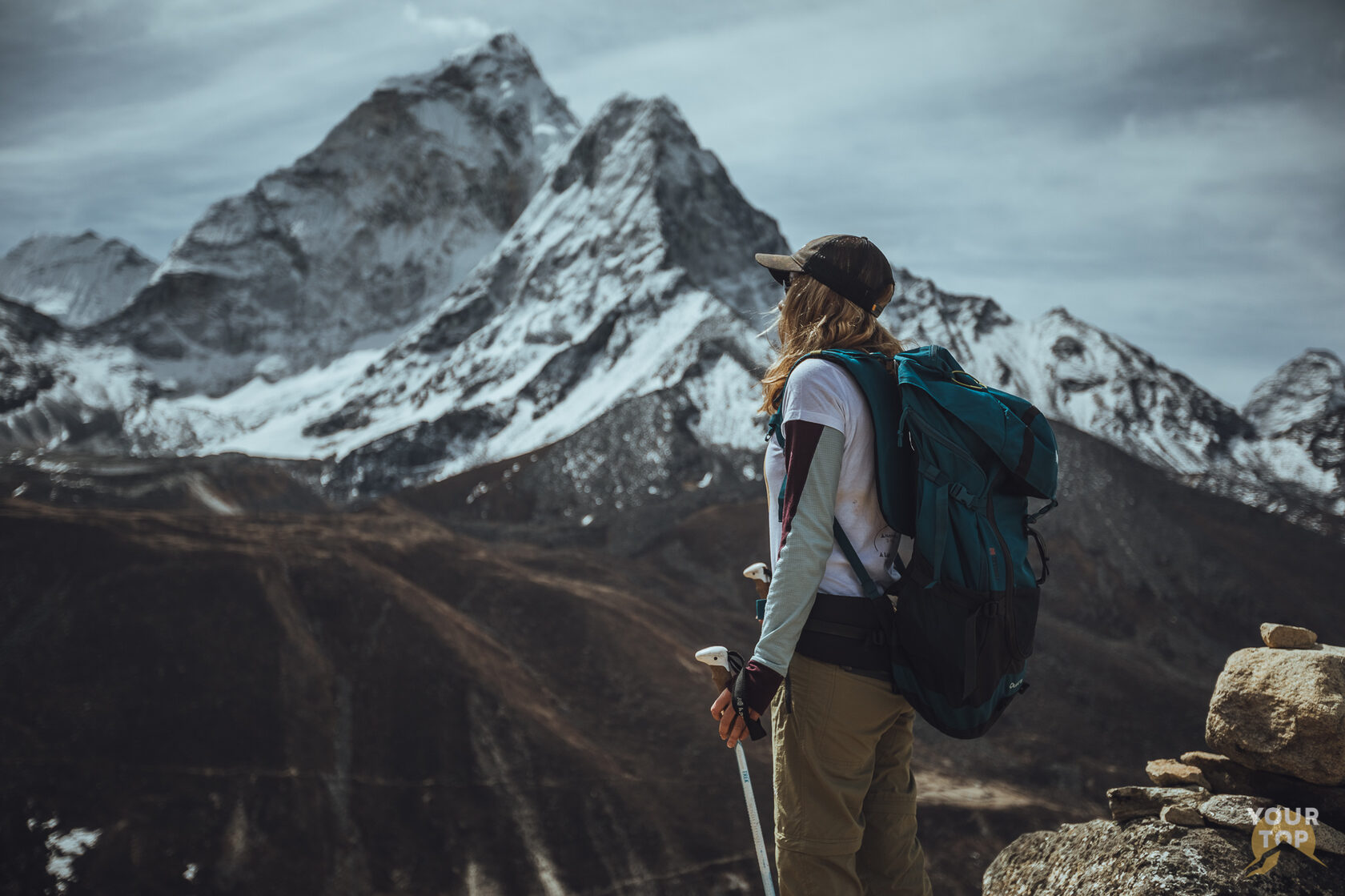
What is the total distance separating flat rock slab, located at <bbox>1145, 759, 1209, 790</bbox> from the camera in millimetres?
3398

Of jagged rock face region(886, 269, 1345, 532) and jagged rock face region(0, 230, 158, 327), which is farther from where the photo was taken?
jagged rock face region(0, 230, 158, 327)

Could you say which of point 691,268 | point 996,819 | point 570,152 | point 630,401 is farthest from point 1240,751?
point 570,152

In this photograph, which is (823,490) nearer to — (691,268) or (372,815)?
(372,815)

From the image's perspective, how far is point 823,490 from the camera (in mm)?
1932

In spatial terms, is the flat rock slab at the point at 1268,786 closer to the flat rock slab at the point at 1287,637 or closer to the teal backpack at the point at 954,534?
the flat rock slab at the point at 1287,637

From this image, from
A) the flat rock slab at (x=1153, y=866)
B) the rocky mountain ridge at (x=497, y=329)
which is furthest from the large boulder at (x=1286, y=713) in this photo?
the rocky mountain ridge at (x=497, y=329)

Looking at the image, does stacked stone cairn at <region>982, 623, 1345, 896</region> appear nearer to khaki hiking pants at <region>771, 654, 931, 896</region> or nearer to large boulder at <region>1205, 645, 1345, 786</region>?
large boulder at <region>1205, 645, 1345, 786</region>

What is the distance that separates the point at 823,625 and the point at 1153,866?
1638 mm

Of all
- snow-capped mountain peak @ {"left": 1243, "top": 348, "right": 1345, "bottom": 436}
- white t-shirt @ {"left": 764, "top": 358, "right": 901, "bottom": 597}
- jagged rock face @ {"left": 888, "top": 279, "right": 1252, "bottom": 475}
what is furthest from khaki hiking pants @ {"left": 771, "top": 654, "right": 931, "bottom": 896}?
snow-capped mountain peak @ {"left": 1243, "top": 348, "right": 1345, "bottom": 436}

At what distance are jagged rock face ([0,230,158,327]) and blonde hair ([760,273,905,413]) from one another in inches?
3784

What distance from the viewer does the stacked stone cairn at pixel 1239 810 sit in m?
2.63

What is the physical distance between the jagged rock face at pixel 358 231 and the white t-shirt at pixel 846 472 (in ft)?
190

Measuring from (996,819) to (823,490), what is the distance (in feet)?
33.0

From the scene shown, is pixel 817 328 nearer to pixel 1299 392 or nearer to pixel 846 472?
pixel 846 472
